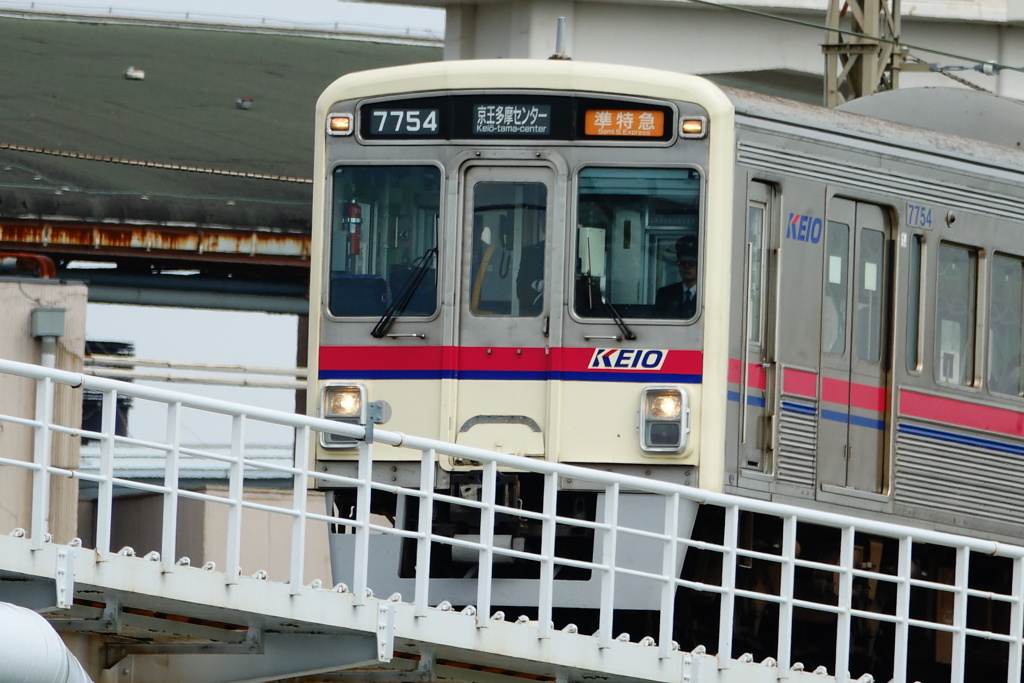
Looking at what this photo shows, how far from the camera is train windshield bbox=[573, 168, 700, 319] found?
425 inches

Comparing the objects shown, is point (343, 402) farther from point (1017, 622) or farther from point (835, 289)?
point (1017, 622)

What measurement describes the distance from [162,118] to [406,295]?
12.0 metres

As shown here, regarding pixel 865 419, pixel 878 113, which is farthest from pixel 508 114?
pixel 878 113

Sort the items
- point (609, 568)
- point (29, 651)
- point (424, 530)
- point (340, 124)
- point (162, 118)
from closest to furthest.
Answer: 1. point (29, 651)
2. point (424, 530)
3. point (609, 568)
4. point (340, 124)
5. point (162, 118)

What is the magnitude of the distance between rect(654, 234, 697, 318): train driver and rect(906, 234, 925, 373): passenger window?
158cm

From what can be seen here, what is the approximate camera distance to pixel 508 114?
11.0 meters

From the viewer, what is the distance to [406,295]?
1101 cm

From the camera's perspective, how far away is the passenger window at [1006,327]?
12.1 meters

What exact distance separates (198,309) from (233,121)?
464 cm

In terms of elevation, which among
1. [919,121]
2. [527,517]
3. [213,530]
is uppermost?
[919,121]

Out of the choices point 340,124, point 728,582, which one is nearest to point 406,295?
point 340,124

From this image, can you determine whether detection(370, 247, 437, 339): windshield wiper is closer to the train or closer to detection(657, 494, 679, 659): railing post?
the train

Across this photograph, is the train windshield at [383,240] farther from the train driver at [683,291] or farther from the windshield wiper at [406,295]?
the train driver at [683,291]

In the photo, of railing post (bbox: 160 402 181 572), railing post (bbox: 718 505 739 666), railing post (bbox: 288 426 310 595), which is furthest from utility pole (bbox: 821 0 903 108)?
railing post (bbox: 160 402 181 572)
